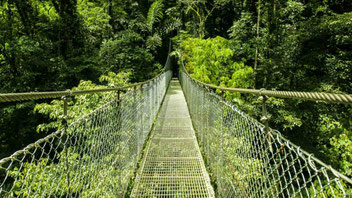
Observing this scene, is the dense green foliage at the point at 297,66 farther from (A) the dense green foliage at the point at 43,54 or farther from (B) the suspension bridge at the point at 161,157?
(A) the dense green foliage at the point at 43,54

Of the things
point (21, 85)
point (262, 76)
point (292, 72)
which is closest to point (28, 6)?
point (21, 85)

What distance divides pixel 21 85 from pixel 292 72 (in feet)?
29.8

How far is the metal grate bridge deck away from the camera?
186cm

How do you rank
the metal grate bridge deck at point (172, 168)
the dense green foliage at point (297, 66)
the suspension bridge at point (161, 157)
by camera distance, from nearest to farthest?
the suspension bridge at point (161, 157) < the metal grate bridge deck at point (172, 168) < the dense green foliage at point (297, 66)

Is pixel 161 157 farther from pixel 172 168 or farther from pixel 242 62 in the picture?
pixel 242 62

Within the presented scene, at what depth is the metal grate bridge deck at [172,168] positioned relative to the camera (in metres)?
1.86

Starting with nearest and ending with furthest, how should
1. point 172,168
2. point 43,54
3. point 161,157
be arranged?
point 172,168, point 161,157, point 43,54

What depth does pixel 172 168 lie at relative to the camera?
2246mm

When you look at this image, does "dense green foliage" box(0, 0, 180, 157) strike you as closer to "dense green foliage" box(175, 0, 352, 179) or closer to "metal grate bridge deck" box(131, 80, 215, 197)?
"dense green foliage" box(175, 0, 352, 179)

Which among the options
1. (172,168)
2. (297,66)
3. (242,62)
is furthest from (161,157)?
(297,66)

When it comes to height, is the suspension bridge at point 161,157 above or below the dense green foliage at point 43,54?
below

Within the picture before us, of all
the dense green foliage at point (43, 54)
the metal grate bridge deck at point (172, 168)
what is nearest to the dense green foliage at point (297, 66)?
the metal grate bridge deck at point (172, 168)

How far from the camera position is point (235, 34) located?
7.16 m

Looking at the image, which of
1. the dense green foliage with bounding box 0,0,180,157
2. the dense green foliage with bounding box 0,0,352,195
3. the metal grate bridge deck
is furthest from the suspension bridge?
the dense green foliage with bounding box 0,0,180,157
